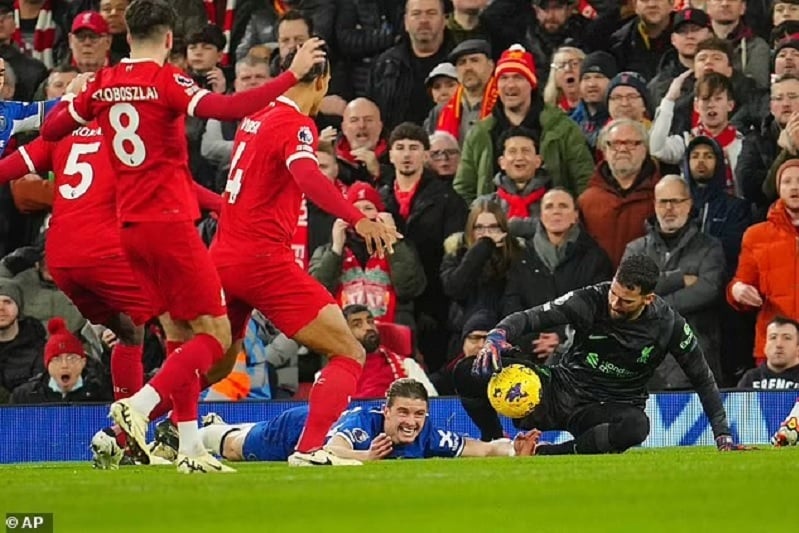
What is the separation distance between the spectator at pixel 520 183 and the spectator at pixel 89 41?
443 cm

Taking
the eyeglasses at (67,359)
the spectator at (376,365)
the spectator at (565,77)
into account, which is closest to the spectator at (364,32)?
the spectator at (565,77)

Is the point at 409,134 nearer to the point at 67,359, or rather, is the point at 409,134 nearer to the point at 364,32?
the point at 364,32

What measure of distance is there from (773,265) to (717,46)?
7.19 ft

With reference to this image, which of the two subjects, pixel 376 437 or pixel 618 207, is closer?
pixel 376 437

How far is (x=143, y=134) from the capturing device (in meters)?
10.8

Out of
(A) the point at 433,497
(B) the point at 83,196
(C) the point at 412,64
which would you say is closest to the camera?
(A) the point at 433,497

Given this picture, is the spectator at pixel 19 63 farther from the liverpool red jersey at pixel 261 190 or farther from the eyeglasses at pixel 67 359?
the liverpool red jersey at pixel 261 190

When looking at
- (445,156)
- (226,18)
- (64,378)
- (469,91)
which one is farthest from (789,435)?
(226,18)

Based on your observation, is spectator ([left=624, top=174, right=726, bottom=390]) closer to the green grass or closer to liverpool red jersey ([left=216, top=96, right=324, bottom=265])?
the green grass

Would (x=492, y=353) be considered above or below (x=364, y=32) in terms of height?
below

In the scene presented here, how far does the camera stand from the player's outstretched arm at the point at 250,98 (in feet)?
33.7

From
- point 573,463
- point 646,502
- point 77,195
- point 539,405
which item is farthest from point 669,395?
point 646,502

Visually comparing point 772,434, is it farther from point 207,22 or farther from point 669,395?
point 207,22

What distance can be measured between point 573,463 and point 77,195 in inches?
158
